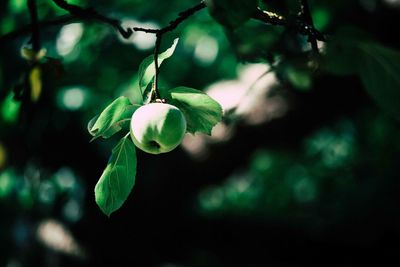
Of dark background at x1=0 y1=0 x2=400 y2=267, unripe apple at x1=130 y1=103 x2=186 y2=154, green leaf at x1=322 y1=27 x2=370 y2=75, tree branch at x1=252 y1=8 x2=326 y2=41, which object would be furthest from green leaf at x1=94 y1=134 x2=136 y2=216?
dark background at x1=0 y1=0 x2=400 y2=267

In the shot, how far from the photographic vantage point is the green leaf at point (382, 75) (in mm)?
710

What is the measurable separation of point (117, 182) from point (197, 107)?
0.14m

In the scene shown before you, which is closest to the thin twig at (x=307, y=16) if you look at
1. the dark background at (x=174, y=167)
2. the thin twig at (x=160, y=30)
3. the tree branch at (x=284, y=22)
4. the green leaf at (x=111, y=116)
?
the tree branch at (x=284, y=22)

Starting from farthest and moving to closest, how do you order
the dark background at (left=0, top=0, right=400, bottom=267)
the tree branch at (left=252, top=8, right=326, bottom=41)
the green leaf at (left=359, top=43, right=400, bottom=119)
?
the dark background at (left=0, top=0, right=400, bottom=267) → the green leaf at (left=359, top=43, right=400, bottom=119) → the tree branch at (left=252, top=8, right=326, bottom=41)

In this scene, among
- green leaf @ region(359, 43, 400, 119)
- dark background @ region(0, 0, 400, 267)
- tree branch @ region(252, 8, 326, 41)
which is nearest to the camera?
tree branch @ region(252, 8, 326, 41)

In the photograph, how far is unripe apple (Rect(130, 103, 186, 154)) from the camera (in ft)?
1.85

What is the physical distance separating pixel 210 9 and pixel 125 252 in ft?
6.41

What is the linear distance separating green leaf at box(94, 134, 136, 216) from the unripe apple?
33 millimetres

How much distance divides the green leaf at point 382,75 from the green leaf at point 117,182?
1.31 feet

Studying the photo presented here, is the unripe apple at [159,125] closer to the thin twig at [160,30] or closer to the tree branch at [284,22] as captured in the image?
the thin twig at [160,30]

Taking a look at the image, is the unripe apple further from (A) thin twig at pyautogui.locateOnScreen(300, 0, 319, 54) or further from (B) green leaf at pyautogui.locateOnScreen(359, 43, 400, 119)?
(B) green leaf at pyautogui.locateOnScreen(359, 43, 400, 119)

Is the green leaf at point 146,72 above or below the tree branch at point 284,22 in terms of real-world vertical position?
below

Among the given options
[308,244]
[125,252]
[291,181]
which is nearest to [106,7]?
[125,252]

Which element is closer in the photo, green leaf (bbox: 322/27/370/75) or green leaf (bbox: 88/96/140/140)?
green leaf (bbox: 88/96/140/140)
